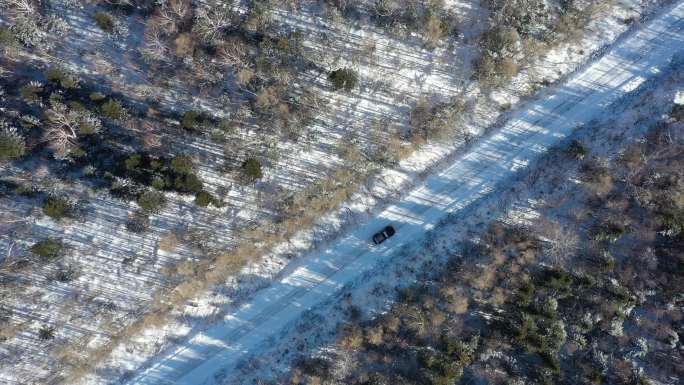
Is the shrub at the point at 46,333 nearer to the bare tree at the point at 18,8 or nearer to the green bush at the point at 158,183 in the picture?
the green bush at the point at 158,183

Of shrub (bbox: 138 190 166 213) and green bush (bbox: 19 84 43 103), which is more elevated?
green bush (bbox: 19 84 43 103)

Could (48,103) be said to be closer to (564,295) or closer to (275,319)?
(275,319)

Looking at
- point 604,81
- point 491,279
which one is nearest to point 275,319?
point 491,279

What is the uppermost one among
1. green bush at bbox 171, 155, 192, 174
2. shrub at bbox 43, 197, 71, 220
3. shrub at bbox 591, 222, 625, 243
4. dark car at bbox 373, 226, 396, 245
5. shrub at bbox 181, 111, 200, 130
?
shrub at bbox 181, 111, 200, 130

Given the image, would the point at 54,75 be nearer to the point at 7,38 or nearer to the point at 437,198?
the point at 7,38

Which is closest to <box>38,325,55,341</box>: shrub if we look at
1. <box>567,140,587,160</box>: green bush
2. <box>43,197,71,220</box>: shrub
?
<box>43,197,71,220</box>: shrub

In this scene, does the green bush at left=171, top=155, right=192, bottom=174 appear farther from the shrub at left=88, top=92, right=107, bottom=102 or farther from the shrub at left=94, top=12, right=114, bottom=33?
the shrub at left=94, top=12, right=114, bottom=33
